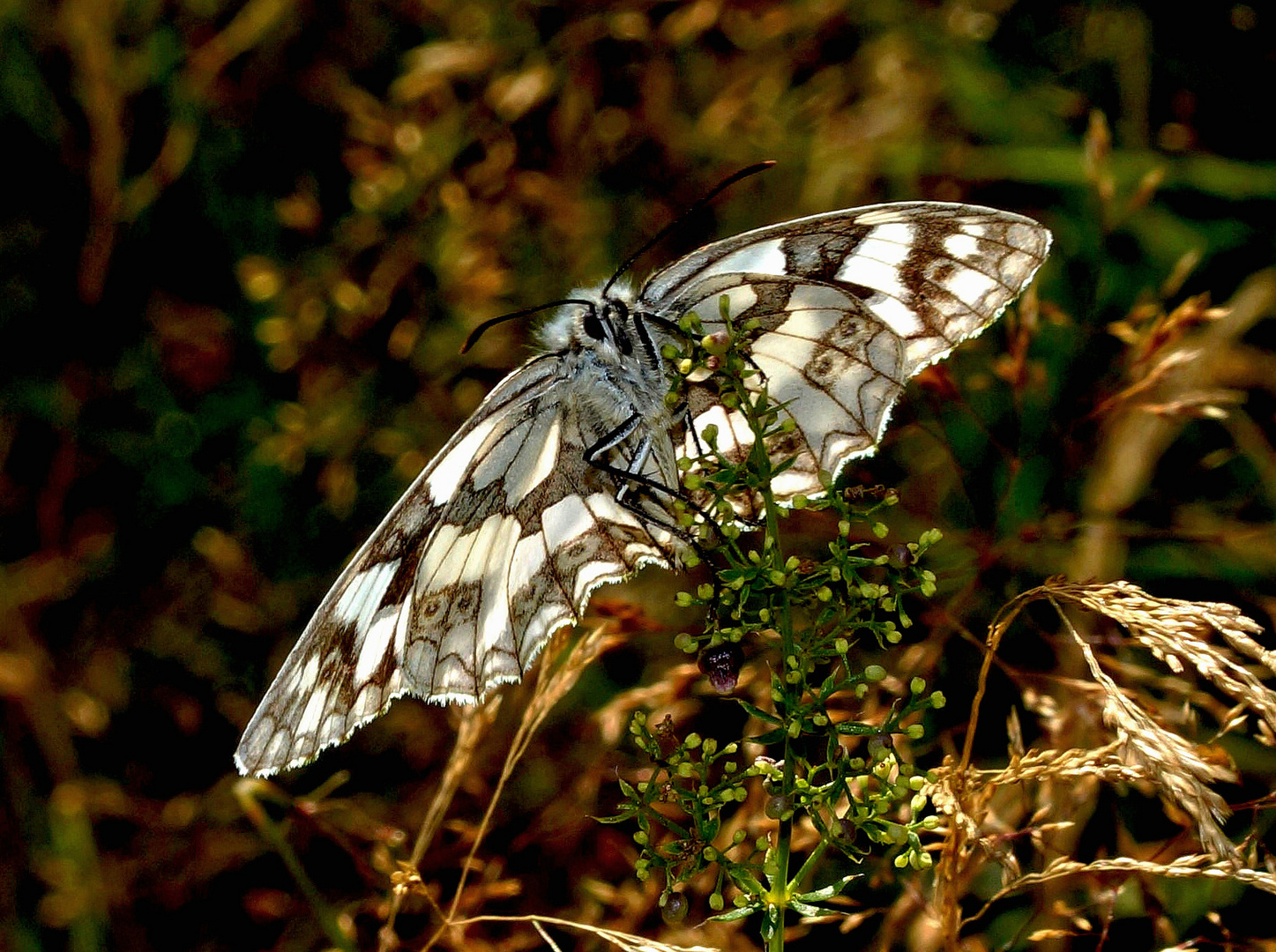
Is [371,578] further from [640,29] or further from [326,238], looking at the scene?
[640,29]

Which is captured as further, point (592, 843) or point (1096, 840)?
point (592, 843)

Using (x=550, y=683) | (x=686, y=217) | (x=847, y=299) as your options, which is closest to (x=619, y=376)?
(x=686, y=217)

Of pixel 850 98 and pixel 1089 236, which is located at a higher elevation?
pixel 850 98

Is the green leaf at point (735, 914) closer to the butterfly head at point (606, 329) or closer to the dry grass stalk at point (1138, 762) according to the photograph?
the dry grass stalk at point (1138, 762)

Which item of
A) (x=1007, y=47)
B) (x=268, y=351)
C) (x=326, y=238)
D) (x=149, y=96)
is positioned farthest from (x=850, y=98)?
(x=149, y=96)

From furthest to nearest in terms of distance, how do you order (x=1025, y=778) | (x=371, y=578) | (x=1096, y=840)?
(x=1096, y=840) < (x=371, y=578) < (x=1025, y=778)

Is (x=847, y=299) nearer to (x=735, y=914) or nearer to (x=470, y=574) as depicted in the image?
(x=470, y=574)

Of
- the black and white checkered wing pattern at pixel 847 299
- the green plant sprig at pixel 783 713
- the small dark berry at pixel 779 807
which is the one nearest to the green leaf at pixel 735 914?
the green plant sprig at pixel 783 713
